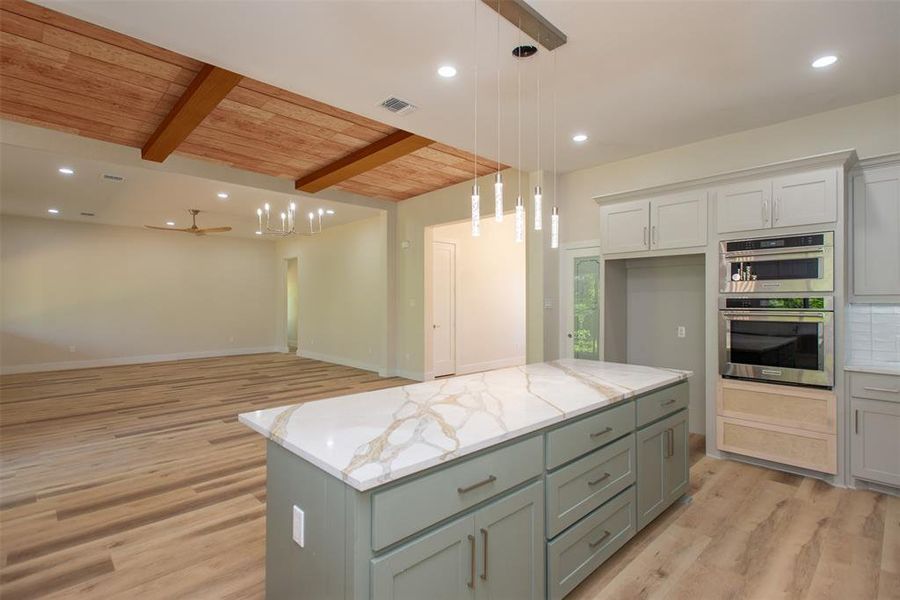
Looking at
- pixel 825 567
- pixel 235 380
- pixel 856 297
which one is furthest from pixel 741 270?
pixel 235 380

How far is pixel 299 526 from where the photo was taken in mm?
1467

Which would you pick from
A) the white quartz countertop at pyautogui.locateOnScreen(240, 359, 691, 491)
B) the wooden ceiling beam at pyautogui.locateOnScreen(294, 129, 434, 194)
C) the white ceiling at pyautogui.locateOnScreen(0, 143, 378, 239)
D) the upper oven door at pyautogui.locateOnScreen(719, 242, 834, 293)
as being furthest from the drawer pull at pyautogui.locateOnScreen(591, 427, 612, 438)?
the white ceiling at pyautogui.locateOnScreen(0, 143, 378, 239)

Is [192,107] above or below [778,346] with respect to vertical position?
above

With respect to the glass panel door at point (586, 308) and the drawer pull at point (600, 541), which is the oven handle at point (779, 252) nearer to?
the glass panel door at point (586, 308)

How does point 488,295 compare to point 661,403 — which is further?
point 488,295

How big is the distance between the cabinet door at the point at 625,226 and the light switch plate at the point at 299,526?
3555mm

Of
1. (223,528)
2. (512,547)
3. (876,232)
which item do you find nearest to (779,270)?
(876,232)

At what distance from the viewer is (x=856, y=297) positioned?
10.3ft

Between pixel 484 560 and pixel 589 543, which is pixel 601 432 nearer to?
pixel 589 543

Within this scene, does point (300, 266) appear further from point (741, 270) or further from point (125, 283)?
point (741, 270)

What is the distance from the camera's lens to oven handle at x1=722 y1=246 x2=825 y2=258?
3040 millimetres

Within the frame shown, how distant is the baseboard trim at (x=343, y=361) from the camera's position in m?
Result: 7.60

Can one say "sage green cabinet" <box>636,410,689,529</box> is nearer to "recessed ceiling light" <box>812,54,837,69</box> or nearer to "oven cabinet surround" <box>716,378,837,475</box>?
"oven cabinet surround" <box>716,378,837,475</box>

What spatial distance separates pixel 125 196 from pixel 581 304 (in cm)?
636
